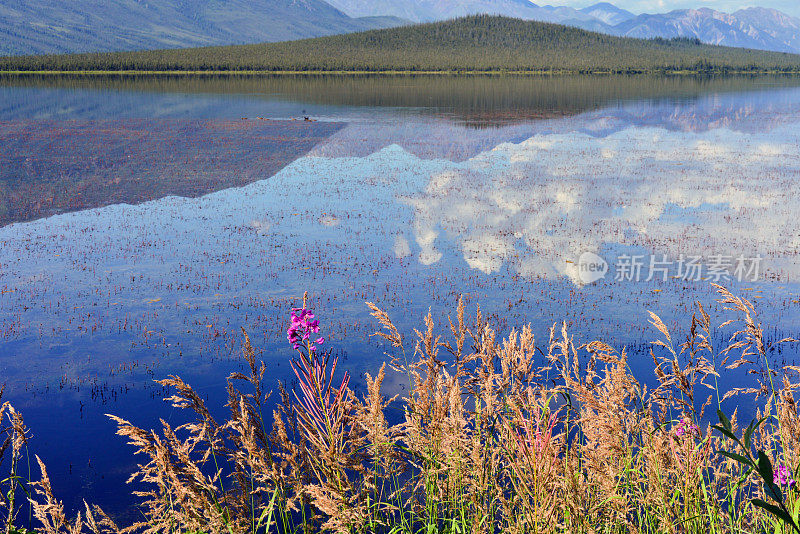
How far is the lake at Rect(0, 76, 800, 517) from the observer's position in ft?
33.9

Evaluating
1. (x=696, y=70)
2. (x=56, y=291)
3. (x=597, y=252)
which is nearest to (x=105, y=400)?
(x=56, y=291)

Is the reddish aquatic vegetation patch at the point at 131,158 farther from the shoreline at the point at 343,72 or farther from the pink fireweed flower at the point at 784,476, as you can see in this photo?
the shoreline at the point at 343,72

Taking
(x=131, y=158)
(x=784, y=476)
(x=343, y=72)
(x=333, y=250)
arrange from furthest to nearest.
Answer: (x=343, y=72), (x=131, y=158), (x=333, y=250), (x=784, y=476)

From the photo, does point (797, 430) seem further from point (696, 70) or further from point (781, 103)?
point (696, 70)

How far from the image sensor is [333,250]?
1703cm

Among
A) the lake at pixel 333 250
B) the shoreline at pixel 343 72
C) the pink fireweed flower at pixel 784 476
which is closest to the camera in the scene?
the pink fireweed flower at pixel 784 476

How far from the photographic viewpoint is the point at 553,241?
17500mm

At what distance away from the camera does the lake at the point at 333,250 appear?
10.3 metres

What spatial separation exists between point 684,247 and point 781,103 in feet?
204

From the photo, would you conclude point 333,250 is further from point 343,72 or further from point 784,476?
point 343,72

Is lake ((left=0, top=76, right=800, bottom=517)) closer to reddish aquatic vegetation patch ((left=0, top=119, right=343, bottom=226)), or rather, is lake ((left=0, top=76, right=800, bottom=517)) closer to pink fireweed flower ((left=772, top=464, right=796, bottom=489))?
reddish aquatic vegetation patch ((left=0, top=119, right=343, bottom=226))

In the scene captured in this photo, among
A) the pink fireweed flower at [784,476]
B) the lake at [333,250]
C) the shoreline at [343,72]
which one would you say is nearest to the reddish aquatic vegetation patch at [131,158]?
the lake at [333,250]

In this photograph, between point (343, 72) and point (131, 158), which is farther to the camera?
point (343, 72)

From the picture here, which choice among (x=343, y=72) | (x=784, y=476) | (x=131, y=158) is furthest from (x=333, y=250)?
(x=343, y=72)
